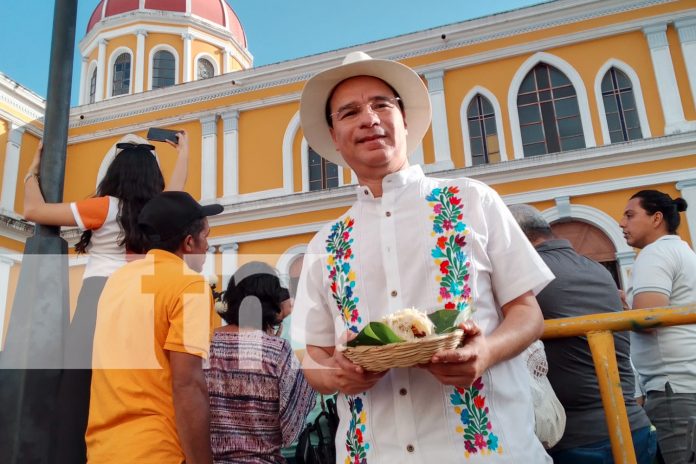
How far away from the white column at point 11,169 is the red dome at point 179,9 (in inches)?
320

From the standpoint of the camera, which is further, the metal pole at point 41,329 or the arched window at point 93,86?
the arched window at point 93,86

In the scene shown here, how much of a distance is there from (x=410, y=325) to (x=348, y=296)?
413 millimetres

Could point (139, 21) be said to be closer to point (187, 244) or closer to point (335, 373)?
point (187, 244)

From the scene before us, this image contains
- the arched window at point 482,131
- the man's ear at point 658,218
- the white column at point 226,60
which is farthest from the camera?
the white column at point 226,60

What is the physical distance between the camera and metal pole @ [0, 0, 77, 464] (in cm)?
223

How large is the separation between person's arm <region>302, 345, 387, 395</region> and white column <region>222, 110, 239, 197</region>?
43.3 feet

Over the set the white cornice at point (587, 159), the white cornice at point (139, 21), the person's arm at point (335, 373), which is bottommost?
the person's arm at point (335, 373)

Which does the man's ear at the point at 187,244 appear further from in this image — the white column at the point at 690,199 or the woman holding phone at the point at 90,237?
the white column at the point at 690,199

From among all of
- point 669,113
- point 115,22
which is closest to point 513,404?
point 669,113

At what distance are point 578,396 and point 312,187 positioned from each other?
12362mm

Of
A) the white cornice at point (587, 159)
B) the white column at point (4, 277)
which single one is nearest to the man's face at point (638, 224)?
the white cornice at point (587, 159)

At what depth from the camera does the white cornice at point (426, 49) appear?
1257 cm

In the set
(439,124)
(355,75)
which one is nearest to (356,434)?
(355,75)

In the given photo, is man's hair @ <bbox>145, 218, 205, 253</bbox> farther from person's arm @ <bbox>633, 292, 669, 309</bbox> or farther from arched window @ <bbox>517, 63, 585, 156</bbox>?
arched window @ <bbox>517, 63, 585, 156</bbox>
